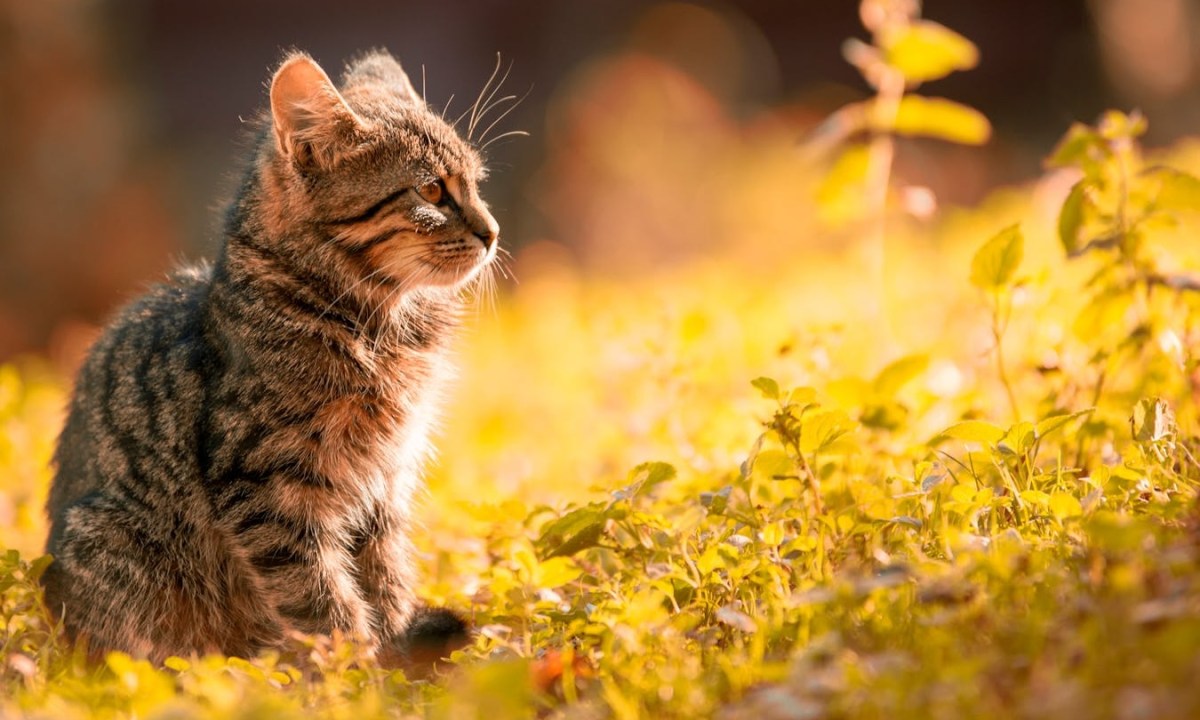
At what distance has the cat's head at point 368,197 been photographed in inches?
140

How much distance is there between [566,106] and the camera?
39.0ft

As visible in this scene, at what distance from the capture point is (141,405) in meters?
3.56

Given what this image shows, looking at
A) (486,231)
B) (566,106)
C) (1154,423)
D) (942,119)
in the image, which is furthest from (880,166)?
(566,106)

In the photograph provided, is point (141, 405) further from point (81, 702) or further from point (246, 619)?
point (81, 702)

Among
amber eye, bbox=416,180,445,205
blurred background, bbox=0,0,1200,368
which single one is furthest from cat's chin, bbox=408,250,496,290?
blurred background, bbox=0,0,1200,368

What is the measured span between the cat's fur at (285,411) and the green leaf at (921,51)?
1.67 metres

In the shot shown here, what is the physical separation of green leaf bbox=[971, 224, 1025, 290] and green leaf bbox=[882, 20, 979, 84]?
112cm

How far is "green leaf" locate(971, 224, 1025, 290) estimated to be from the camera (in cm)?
333

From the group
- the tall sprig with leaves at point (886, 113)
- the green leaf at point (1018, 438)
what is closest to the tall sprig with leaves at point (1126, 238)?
the green leaf at point (1018, 438)

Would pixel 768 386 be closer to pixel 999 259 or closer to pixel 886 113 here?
pixel 999 259

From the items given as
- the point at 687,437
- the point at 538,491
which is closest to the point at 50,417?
the point at 538,491

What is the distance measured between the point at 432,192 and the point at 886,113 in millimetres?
1779

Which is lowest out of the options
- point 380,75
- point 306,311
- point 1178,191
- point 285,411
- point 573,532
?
point 573,532

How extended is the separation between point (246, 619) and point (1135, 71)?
33.1 ft
